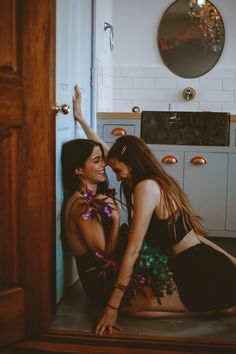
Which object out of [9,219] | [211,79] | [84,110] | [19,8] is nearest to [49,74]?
[19,8]

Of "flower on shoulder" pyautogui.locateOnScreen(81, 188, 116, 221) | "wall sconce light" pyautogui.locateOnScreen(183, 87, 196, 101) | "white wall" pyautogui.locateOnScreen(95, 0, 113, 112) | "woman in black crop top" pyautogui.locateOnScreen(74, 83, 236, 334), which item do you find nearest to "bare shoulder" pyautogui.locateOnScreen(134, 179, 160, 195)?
"woman in black crop top" pyautogui.locateOnScreen(74, 83, 236, 334)

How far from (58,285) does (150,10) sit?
127 inches

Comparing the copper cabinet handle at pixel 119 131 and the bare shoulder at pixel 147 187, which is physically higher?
the copper cabinet handle at pixel 119 131

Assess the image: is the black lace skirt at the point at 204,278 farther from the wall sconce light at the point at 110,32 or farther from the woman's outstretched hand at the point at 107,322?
the wall sconce light at the point at 110,32

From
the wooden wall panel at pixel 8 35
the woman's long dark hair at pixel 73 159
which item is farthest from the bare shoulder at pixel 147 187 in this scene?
the wooden wall panel at pixel 8 35

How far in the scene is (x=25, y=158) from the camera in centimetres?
250

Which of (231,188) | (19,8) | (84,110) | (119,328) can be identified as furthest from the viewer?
(231,188)

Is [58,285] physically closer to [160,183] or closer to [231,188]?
[160,183]

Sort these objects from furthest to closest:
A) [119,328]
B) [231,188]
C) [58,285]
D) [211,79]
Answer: [211,79] → [231,188] → [58,285] → [119,328]

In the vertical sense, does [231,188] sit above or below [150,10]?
below

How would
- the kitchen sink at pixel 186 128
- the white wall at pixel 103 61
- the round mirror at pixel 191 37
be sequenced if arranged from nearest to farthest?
the kitchen sink at pixel 186 128, the white wall at pixel 103 61, the round mirror at pixel 191 37

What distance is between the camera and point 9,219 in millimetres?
2477

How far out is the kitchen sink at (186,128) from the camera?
4234mm

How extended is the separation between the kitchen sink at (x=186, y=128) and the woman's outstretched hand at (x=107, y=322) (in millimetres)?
1905
